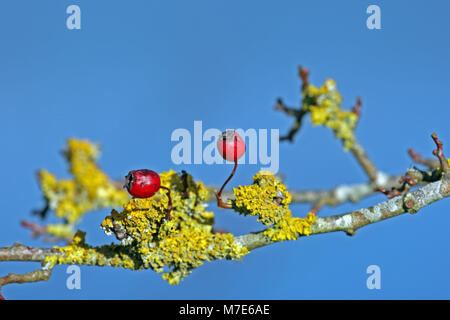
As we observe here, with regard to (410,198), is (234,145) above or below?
above

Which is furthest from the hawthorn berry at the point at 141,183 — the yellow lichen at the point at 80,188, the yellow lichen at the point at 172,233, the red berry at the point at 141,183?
the yellow lichen at the point at 80,188

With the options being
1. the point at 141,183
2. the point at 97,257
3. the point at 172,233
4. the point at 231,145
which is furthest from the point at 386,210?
the point at 97,257

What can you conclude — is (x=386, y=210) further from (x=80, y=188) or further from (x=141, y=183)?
(x=80, y=188)

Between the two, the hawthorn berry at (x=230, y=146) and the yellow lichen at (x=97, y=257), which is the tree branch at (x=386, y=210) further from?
the yellow lichen at (x=97, y=257)

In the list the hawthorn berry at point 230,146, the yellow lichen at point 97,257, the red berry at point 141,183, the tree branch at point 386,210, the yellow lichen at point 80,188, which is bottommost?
the yellow lichen at point 97,257
